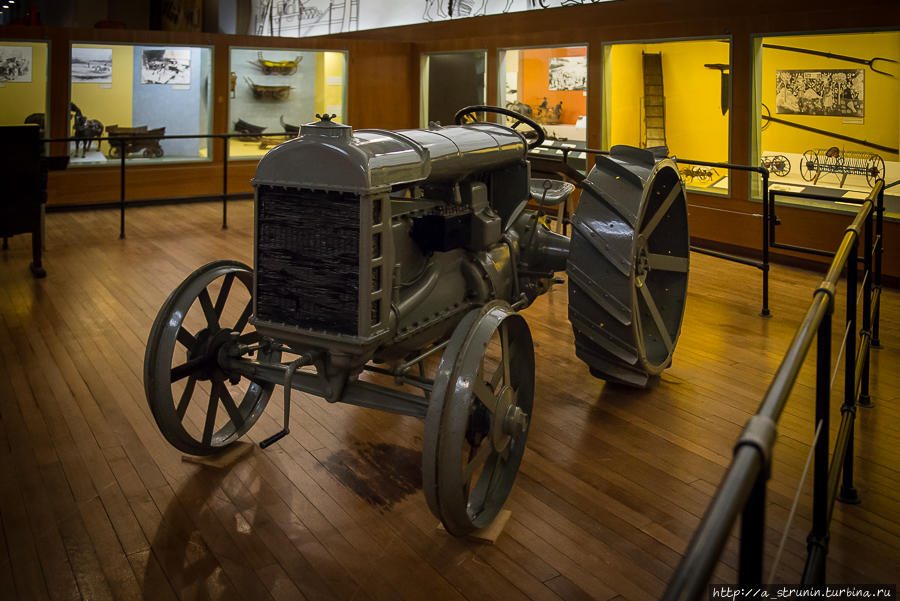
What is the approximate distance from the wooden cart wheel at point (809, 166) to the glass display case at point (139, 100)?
656cm

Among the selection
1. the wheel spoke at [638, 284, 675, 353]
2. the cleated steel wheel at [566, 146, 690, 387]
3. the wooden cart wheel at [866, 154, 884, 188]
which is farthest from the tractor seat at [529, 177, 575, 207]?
the wooden cart wheel at [866, 154, 884, 188]

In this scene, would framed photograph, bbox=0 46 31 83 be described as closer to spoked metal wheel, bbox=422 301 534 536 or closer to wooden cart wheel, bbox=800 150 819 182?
wooden cart wheel, bbox=800 150 819 182

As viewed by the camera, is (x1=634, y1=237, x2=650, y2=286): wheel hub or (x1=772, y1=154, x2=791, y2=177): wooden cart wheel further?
(x1=772, y1=154, x2=791, y2=177): wooden cart wheel

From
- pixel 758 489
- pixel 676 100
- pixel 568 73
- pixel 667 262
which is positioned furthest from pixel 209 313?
pixel 568 73

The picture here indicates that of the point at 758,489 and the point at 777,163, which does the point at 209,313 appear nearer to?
the point at 758,489

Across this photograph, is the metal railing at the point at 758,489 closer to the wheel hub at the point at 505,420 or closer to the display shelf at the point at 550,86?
the wheel hub at the point at 505,420

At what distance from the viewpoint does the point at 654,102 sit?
25.9 ft

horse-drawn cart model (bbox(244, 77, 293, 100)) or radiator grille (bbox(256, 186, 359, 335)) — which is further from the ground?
horse-drawn cart model (bbox(244, 77, 293, 100))

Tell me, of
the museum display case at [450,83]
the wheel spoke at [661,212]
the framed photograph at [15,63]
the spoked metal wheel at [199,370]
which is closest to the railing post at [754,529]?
the spoked metal wheel at [199,370]

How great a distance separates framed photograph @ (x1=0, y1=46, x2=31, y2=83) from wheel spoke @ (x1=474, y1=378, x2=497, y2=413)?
8053 millimetres

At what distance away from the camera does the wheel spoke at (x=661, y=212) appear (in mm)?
3794

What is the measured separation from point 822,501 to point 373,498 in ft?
4.60

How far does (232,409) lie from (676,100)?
5.93 meters

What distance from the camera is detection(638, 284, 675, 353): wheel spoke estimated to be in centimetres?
372
